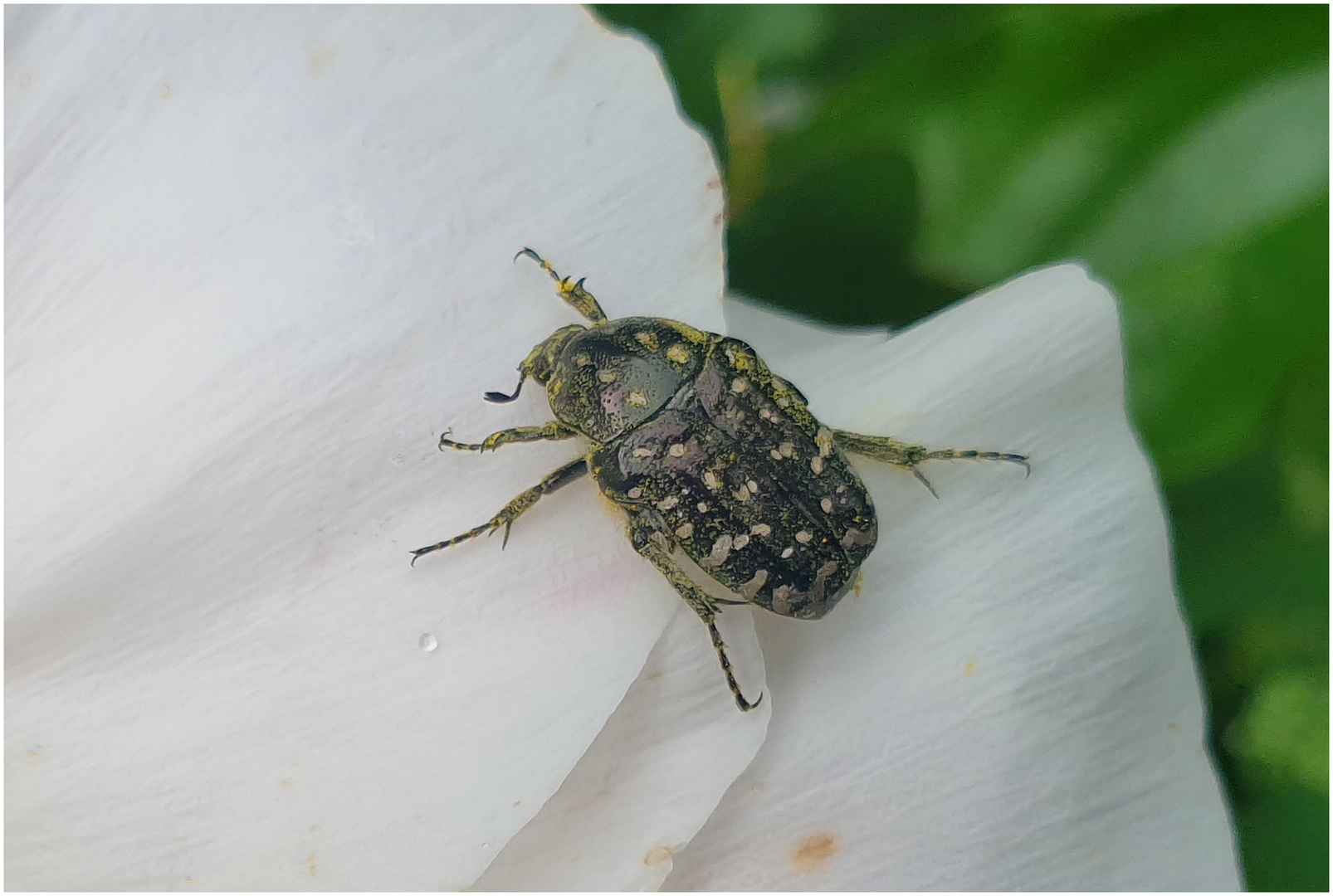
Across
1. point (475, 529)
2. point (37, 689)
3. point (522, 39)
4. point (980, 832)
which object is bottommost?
point (980, 832)

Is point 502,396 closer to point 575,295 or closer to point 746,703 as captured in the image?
point 575,295

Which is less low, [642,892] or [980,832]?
[642,892]

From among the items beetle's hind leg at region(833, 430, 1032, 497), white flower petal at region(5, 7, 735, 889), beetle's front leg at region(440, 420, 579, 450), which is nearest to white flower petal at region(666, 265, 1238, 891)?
beetle's hind leg at region(833, 430, 1032, 497)

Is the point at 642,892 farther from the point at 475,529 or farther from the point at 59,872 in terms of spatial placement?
the point at 59,872

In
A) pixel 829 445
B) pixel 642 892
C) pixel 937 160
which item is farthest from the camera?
pixel 937 160

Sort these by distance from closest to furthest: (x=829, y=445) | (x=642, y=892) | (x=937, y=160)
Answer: (x=642, y=892) < (x=829, y=445) < (x=937, y=160)

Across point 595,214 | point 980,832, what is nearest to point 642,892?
point 980,832

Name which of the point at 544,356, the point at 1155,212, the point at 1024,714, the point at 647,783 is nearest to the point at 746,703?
the point at 647,783
